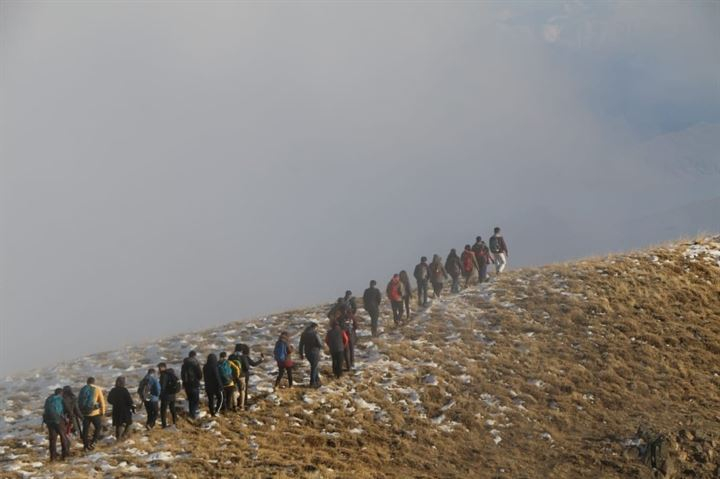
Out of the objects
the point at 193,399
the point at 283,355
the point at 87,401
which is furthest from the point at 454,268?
the point at 87,401

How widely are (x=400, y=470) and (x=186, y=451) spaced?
21.2 ft

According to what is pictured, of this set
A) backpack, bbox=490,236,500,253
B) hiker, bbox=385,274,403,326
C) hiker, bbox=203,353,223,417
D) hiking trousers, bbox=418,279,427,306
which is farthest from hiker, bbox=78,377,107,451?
backpack, bbox=490,236,500,253

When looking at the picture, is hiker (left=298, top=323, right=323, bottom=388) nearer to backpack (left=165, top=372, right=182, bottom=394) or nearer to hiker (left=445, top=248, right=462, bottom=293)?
backpack (left=165, top=372, right=182, bottom=394)

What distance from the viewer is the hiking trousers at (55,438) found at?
65.5ft

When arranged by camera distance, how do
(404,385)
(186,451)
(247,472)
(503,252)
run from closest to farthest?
(247,472) → (186,451) → (404,385) → (503,252)

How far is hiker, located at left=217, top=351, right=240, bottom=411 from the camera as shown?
2255 centimetres

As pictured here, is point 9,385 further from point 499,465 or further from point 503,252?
point 503,252

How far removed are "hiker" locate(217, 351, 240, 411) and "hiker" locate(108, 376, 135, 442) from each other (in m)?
3.00

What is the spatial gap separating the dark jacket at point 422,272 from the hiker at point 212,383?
545 inches

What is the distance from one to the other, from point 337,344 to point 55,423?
9.95 metres

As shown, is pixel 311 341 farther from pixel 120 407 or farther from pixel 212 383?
pixel 120 407

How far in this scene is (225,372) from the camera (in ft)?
74.0

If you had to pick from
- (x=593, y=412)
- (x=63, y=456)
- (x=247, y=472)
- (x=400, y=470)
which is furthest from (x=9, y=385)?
(x=593, y=412)

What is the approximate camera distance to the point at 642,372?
2667 centimetres
